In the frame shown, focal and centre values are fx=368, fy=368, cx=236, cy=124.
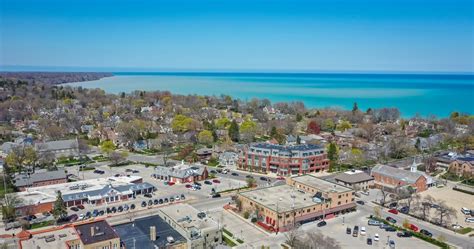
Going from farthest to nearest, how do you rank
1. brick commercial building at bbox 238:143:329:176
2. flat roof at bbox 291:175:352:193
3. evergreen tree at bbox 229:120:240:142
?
evergreen tree at bbox 229:120:240:142, brick commercial building at bbox 238:143:329:176, flat roof at bbox 291:175:352:193

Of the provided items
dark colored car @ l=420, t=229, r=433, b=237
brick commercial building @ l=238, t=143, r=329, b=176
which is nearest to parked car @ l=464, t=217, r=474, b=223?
dark colored car @ l=420, t=229, r=433, b=237

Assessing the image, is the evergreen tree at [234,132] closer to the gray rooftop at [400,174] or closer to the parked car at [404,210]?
the gray rooftop at [400,174]

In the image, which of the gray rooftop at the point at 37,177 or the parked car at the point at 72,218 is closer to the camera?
the parked car at the point at 72,218

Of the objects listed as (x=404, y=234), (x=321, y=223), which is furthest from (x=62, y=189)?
(x=404, y=234)

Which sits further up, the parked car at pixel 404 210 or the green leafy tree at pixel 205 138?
the green leafy tree at pixel 205 138

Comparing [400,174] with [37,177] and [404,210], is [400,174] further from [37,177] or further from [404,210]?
[37,177]

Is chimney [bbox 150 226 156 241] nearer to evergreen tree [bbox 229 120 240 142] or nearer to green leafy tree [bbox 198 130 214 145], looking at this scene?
green leafy tree [bbox 198 130 214 145]

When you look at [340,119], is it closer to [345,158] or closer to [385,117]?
[385,117]

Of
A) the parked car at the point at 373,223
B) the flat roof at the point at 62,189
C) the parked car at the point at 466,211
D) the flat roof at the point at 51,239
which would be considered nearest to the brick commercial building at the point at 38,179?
the flat roof at the point at 62,189
